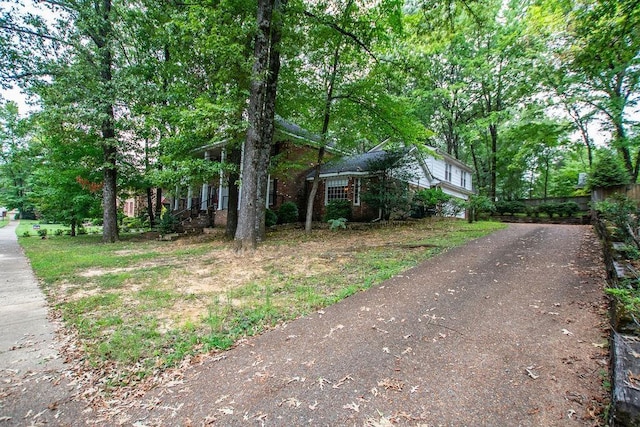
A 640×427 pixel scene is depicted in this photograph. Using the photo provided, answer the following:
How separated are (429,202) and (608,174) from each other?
21.0 feet

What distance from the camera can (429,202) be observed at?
14688 mm

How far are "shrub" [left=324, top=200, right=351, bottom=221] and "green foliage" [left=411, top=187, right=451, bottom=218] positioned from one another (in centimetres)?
324

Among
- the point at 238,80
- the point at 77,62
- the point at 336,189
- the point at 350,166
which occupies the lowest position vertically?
the point at 336,189

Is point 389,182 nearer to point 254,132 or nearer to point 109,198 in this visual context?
point 254,132

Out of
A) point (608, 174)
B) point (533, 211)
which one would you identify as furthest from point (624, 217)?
point (533, 211)

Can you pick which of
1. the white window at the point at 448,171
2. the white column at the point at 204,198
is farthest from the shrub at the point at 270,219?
the white window at the point at 448,171

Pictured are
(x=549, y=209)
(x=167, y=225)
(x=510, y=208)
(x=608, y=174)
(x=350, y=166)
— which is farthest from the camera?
(x=510, y=208)

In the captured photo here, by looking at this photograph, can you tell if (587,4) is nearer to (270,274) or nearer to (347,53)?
(347,53)

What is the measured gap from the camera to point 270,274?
19.9ft

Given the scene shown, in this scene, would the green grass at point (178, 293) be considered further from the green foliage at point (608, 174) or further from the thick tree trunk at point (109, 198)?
the green foliage at point (608, 174)

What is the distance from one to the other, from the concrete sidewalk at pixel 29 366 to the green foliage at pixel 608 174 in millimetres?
14253

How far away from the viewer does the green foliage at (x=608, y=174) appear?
9844 millimetres

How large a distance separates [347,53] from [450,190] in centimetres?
1470

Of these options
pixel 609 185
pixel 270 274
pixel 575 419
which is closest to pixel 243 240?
pixel 270 274
